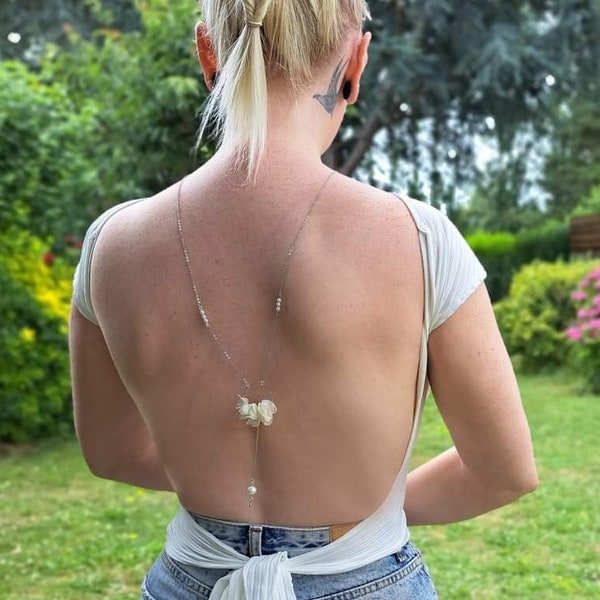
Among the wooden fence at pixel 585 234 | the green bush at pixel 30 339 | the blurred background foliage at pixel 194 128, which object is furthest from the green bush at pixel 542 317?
the green bush at pixel 30 339

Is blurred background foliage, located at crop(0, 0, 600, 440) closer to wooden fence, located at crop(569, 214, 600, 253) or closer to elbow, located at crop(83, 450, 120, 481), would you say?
wooden fence, located at crop(569, 214, 600, 253)

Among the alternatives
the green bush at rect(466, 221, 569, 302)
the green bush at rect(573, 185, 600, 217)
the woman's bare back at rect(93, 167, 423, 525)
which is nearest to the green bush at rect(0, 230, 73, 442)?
the woman's bare back at rect(93, 167, 423, 525)

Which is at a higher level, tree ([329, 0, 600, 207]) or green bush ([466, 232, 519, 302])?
tree ([329, 0, 600, 207])

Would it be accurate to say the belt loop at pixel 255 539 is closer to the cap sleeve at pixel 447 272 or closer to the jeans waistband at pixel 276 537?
the jeans waistband at pixel 276 537

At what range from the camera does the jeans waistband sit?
984mm

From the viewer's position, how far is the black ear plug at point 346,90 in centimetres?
104

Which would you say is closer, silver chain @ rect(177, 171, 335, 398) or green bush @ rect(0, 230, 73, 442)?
silver chain @ rect(177, 171, 335, 398)

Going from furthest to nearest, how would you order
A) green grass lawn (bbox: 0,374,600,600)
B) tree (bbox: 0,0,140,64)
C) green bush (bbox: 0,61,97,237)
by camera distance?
1. tree (bbox: 0,0,140,64)
2. green bush (bbox: 0,61,97,237)
3. green grass lawn (bbox: 0,374,600,600)

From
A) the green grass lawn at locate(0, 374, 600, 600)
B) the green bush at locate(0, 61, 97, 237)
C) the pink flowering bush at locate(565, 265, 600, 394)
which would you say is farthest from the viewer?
the pink flowering bush at locate(565, 265, 600, 394)

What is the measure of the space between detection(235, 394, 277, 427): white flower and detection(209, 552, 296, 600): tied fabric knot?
0.16 meters

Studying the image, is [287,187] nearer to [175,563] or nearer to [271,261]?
[271,261]

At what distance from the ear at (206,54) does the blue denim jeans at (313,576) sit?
0.55m

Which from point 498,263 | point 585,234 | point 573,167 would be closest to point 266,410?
point 585,234

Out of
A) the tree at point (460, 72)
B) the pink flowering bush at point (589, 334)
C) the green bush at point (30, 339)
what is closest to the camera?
the green bush at point (30, 339)
